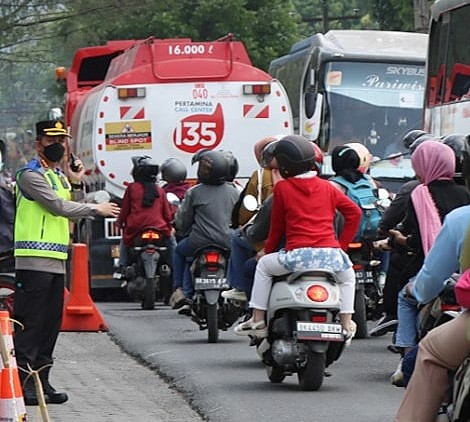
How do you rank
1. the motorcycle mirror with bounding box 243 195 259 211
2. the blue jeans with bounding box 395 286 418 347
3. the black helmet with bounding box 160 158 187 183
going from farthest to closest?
the black helmet with bounding box 160 158 187 183 → the motorcycle mirror with bounding box 243 195 259 211 → the blue jeans with bounding box 395 286 418 347

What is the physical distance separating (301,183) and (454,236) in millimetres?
3880

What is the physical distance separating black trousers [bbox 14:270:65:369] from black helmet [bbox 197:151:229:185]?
415cm

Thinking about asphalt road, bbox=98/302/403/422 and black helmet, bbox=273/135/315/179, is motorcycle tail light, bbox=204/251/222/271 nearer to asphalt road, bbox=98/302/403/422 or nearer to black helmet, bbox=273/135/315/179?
asphalt road, bbox=98/302/403/422

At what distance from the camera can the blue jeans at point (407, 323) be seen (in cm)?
1010

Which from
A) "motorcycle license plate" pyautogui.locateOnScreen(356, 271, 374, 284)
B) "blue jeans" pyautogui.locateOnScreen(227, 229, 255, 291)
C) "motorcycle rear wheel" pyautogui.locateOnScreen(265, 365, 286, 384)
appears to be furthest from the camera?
"motorcycle license plate" pyautogui.locateOnScreen(356, 271, 374, 284)

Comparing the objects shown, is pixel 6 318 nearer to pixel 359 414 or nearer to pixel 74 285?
pixel 359 414

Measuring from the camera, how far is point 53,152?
10578mm

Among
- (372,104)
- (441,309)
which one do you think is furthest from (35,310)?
(372,104)

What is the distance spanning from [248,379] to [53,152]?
Answer: 2298mm

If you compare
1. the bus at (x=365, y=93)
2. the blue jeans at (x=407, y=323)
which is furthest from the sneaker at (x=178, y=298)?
the bus at (x=365, y=93)

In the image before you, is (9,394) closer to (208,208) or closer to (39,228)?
(39,228)

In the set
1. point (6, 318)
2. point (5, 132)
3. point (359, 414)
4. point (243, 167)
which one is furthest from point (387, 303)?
point (5, 132)

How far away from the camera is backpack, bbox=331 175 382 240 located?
14109 millimetres

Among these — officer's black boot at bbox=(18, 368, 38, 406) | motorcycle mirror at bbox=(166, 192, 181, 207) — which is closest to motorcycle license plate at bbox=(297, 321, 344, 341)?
officer's black boot at bbox=(18, 368, 38, 406)
